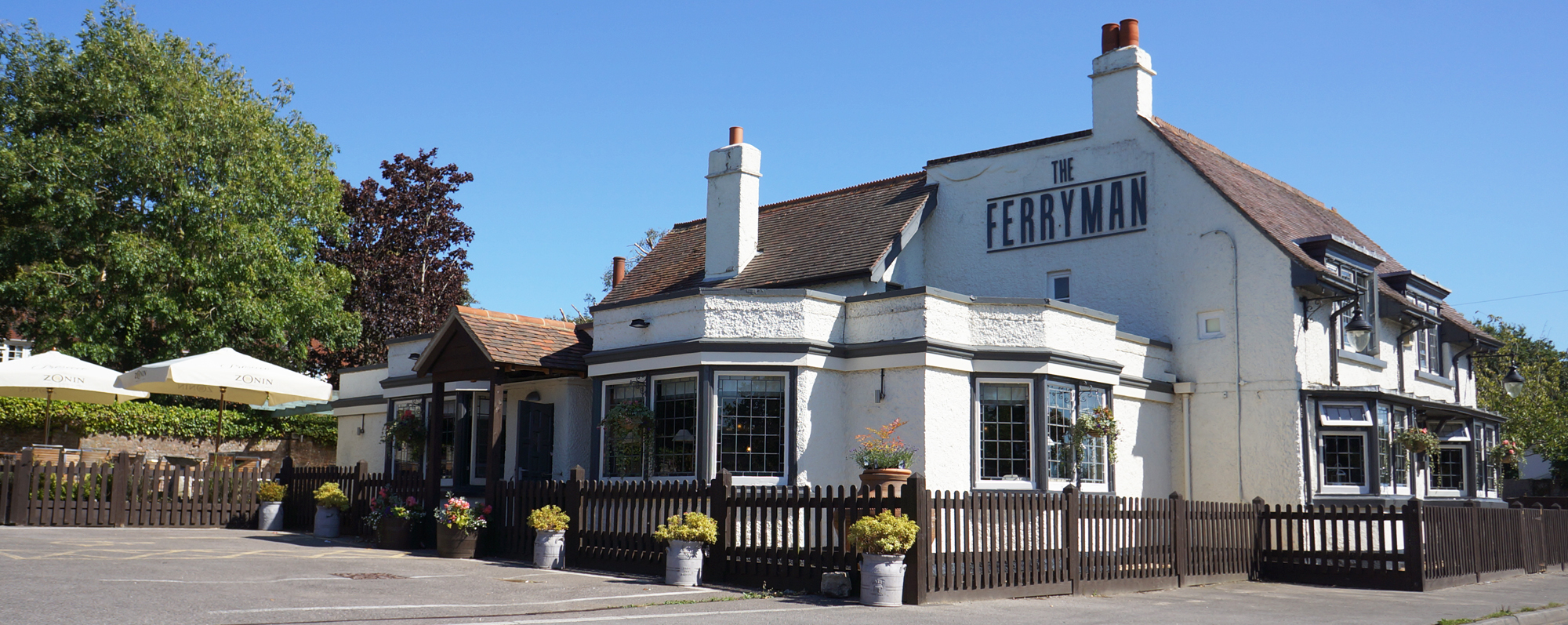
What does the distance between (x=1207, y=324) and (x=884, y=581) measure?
1058 centimetres

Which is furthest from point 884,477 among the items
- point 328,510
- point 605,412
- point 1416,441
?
point 1416,441

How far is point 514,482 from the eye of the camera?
52.9 feet

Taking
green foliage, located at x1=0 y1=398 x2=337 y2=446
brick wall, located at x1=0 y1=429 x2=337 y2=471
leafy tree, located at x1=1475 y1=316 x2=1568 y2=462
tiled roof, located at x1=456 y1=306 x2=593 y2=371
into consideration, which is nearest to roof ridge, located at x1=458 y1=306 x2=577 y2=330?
tiled roof, located at x1=456 y1=306 x2=593 y2=371

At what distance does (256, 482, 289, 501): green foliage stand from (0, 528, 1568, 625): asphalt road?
3215 millimetres

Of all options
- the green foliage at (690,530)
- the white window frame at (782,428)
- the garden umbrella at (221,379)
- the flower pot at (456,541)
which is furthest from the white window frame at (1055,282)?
the garden umbrella at (221,379)

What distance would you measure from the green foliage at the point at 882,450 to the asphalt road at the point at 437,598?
114 inches

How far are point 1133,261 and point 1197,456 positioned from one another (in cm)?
347

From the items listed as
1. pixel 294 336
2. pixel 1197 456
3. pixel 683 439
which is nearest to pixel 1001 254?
pixel 1197 456

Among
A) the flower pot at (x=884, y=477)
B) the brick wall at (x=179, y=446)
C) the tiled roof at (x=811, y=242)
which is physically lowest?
the flower pot at (x=884, y=477)

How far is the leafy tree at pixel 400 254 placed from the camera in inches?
1328

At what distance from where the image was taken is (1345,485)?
63.8 ft

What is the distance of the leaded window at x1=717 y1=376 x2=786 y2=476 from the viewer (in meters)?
16.3

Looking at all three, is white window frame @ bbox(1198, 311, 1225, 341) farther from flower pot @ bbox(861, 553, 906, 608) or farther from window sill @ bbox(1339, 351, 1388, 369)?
flower pot @ bbox(861, 553, 906, 608)

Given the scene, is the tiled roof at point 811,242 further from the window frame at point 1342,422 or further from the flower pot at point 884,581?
the flower pot at point 884,581
